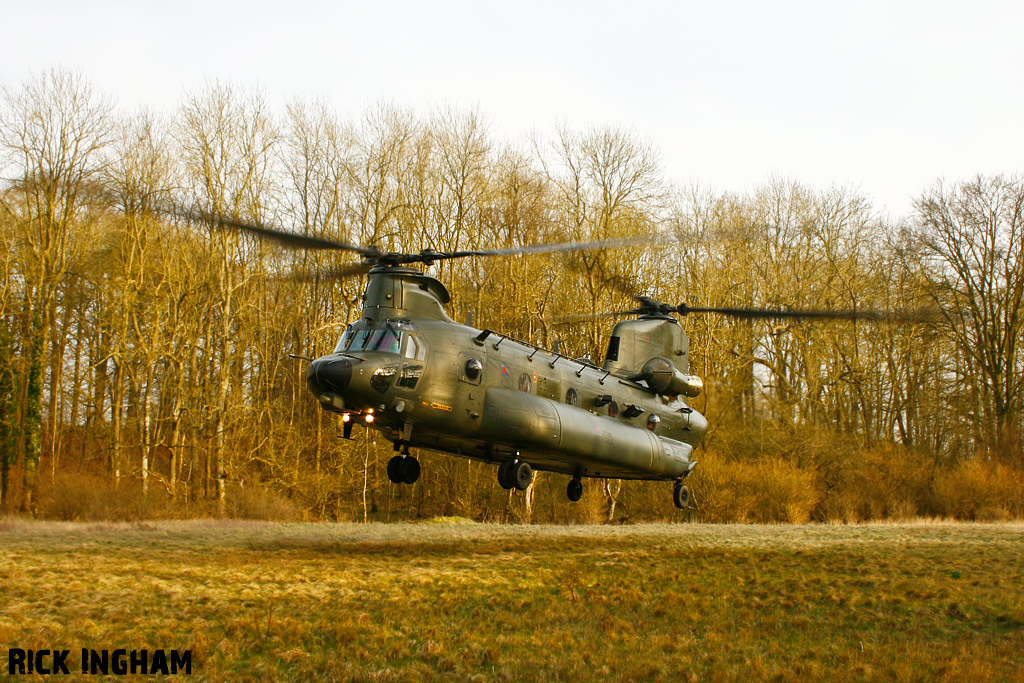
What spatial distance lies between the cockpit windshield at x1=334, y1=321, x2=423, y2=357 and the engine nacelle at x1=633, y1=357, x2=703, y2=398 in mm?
8337

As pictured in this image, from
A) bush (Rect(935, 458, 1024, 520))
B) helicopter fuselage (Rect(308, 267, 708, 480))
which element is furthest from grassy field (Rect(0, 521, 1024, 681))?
bush (Rect(935, 458, 1024, 520))

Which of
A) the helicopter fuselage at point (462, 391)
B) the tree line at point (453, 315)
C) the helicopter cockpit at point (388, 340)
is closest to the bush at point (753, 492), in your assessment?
the tree line at point (453, 315)

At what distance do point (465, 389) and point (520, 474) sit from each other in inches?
86.4

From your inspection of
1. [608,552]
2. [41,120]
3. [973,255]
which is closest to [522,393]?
[608,552]

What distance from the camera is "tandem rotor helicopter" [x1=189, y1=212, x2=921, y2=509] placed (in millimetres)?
15203

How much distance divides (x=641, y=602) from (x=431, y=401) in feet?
16.7

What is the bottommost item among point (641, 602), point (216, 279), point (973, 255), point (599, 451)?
point (641, 602)

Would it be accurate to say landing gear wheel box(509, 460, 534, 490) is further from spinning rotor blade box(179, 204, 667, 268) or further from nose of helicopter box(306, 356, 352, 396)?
spinning rotor blade box(179, 204, 667, 268)

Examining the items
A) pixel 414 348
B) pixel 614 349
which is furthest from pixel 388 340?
pixel 614 349

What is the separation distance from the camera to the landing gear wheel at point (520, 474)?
17219mm

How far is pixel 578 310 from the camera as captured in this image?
37.8 meters

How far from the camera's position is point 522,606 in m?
13.9

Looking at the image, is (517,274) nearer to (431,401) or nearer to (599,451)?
(599,451)

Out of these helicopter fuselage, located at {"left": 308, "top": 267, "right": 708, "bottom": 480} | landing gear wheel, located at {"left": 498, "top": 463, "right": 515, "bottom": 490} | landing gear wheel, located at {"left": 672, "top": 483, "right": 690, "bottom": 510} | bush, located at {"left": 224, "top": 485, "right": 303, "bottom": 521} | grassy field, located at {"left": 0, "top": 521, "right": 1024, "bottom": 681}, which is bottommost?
grassy field, located at {"left": 0, "top": 521, "right": 1024, "bottom": 681}
